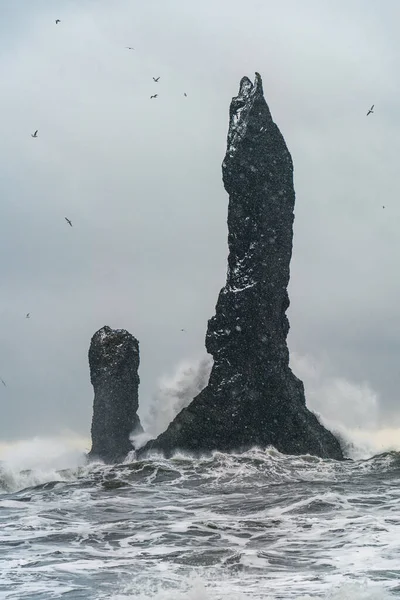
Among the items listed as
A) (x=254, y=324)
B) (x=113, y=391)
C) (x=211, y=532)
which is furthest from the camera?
(x=113, y=391)

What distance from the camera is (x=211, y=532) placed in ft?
89.0

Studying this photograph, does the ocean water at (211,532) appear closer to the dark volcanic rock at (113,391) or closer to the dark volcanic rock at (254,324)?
the dark volcanic rock at (254,324)

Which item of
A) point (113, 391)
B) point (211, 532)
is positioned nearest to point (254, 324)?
point (113, 391)

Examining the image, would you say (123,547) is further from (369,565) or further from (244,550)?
(369,565)

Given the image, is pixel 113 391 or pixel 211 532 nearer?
pixel 211 532

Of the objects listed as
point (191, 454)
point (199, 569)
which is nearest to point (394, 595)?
point (199, 569)

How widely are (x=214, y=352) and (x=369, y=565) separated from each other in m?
28.1

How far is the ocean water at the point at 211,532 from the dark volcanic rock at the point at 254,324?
1722 mm

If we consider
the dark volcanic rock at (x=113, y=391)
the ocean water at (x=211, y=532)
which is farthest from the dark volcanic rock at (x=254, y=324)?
the dark volcanic rock at (x=113, y=391)

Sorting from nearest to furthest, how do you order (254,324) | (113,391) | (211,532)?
(211,532), (254,324), (113,391)

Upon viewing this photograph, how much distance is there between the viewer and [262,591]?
62.5 feet

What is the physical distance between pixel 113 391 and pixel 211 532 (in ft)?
92.8

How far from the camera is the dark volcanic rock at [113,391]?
53.9m

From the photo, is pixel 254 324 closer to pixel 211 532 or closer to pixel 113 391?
pixel 113 391
